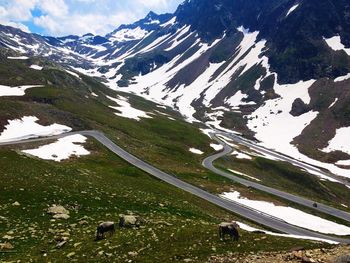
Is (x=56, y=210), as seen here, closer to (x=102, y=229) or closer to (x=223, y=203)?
(x=102, y=229)

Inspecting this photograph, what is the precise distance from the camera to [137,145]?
12238 centimetres

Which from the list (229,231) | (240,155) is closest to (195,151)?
(240,155)

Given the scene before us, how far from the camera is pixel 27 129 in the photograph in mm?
104750

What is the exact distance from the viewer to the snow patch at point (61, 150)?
8088 cm

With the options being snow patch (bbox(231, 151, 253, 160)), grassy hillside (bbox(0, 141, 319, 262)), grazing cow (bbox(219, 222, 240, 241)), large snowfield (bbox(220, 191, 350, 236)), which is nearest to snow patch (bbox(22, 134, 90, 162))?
grassy hillside (bbox(0, 141, 319, 262))

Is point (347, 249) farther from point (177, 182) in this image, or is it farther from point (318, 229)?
point (177, 182)

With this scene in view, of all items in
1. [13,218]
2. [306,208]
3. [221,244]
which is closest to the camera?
[221,244]

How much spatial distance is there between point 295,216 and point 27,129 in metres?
70.6

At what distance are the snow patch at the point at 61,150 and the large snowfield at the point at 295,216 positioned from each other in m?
34.3

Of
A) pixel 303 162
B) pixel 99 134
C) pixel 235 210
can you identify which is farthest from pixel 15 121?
pixel 303 162

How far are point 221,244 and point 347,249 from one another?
25.8 ft

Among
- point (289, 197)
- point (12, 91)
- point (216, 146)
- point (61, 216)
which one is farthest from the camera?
point (216, 146)

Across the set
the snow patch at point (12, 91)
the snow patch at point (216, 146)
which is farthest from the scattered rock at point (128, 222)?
the snow patch at point (12, 91)

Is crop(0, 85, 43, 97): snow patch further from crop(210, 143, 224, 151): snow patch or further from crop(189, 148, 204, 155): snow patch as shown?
crop(210, 143, 224, 151): snow patch
